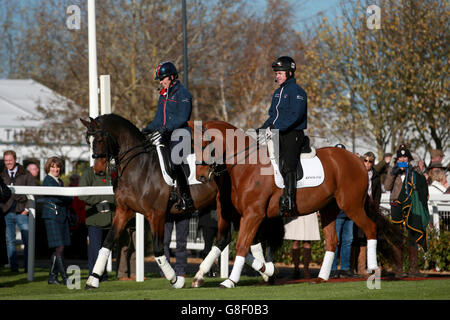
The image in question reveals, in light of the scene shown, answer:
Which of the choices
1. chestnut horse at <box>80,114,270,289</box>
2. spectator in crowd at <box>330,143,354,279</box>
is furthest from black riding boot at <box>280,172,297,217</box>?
spectator in crowd at <box>330,143,354,279</box>

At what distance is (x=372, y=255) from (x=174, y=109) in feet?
10.7

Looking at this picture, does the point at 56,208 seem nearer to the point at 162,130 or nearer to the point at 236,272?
the point at 162,130

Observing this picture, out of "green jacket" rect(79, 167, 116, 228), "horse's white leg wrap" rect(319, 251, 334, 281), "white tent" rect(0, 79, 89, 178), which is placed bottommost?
"horse's white leg wrap" rect(319, 251, 334, 281)

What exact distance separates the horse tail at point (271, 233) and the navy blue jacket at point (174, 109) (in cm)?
185

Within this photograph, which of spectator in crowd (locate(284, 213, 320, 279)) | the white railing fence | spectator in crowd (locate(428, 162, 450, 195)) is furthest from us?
spectator in crowd (locate(428, 162, 450, 195))

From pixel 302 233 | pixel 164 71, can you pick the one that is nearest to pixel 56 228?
pixel 164 71

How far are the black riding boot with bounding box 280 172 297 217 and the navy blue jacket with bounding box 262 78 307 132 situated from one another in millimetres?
607

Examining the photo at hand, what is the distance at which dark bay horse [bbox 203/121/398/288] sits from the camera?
977cm

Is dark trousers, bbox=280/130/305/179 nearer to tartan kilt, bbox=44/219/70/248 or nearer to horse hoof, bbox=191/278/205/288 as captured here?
horse hoof, bbox=191/278/205/288

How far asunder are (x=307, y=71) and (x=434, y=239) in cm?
1634

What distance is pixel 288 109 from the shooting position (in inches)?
400

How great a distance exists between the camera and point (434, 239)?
14266 millimetres

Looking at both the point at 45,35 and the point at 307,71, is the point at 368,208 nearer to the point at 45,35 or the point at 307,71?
the point at 307,71

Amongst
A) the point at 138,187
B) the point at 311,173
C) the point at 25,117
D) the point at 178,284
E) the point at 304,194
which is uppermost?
the point at 25,117
